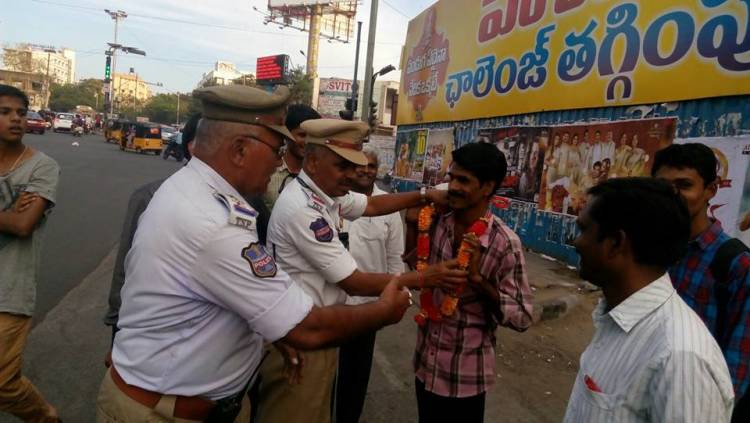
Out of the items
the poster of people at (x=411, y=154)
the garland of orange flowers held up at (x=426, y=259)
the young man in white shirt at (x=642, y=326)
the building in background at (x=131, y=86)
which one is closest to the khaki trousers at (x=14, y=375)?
the garland of orange flowers held up at (x=426, y=259)

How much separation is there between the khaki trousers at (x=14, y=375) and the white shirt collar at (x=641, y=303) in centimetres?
280

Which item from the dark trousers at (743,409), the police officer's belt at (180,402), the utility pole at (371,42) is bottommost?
the dark trousers at (743,409)

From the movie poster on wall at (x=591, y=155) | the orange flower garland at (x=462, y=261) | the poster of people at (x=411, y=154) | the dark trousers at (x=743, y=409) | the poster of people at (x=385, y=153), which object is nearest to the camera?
the dark trousers at (x=743, y=409)

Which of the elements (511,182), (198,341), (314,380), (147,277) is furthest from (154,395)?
(511,182)

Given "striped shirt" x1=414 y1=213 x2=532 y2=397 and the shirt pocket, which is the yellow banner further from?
the shirt pocket

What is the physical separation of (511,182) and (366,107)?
7.06 meters

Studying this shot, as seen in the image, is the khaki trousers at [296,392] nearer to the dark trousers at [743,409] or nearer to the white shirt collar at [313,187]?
the white shirt collar at [313,187]

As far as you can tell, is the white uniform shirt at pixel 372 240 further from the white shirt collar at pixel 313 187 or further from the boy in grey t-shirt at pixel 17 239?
the boy in grey t-shirt at pixel 17 239

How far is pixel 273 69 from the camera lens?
176 feet

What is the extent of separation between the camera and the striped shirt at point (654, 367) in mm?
1078

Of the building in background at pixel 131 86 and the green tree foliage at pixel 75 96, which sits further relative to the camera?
Result: the building in background at pixel 131 86

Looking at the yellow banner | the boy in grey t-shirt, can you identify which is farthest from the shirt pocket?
the yellow banner

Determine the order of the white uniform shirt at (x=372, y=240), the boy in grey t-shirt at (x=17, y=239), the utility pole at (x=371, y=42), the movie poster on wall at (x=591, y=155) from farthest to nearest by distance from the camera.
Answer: the utility pole at (x=371, y=42) → the movie poster on wall at (x=591, y=155) → the white uniform shirt at (x=372, y=240) → the boy in grey t-shirt at (x=17, y=239)

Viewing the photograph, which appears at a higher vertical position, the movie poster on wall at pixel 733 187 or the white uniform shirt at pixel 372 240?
the movie poster on wall at pixel 733 187
